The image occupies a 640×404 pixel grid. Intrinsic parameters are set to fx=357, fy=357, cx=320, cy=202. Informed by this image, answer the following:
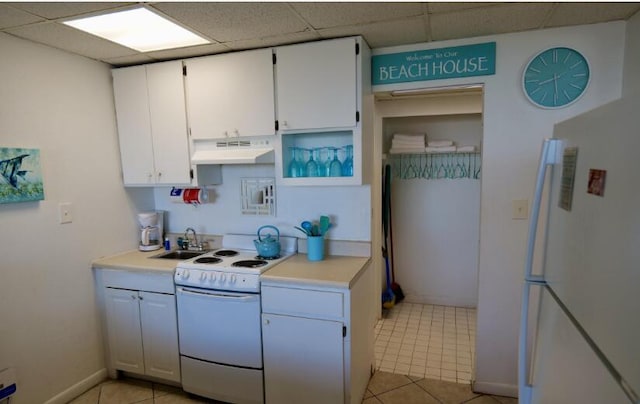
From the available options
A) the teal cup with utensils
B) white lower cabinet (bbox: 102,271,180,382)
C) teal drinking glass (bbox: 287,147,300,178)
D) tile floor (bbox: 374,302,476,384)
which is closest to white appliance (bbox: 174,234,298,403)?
white lower cabinet (bbox: 102,271,180,382)

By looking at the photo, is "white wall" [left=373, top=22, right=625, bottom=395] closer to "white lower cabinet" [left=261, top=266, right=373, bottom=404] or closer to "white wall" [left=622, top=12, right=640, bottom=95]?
"white wall" [left=622, top=12, right=640, bottom=95]

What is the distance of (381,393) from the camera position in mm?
2389

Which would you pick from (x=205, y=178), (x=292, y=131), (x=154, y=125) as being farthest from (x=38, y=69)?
(x=292, y=131)

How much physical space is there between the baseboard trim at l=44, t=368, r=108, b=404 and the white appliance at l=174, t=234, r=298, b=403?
72cm

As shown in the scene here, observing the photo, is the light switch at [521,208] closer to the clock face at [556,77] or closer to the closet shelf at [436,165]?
the clock face at [556,77]

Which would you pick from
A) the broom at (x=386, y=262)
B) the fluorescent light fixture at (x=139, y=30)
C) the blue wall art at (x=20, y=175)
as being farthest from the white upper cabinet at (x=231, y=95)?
the broom at (x=386, y=262)

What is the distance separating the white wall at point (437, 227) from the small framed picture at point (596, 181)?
112 inches

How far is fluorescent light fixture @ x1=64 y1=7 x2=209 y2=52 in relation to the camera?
1917mm

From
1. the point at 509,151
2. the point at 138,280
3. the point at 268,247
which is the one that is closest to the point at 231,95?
the point at 268,247

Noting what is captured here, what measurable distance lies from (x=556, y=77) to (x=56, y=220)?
3217mm

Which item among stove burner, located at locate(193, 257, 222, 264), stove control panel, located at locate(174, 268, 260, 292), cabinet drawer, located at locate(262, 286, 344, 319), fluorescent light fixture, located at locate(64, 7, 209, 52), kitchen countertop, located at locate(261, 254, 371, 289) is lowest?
cabinet drawer, located at locate(262, 286, 344, 319)

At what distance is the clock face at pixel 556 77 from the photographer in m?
2.06

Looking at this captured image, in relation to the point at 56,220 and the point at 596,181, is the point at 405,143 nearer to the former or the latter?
the point at 596,181

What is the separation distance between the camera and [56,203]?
2.32m
